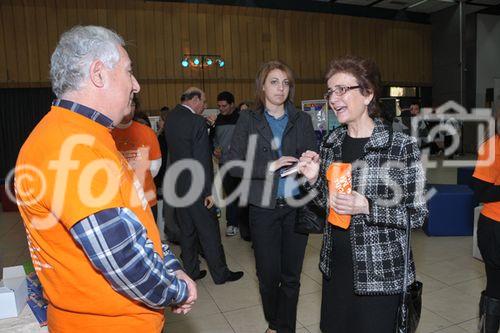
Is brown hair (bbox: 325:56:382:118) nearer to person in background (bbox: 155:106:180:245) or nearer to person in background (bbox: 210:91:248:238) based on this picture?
person in background (bbox: 155:106:180:245)

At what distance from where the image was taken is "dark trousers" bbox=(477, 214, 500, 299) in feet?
6.77

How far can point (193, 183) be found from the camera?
3479 mm

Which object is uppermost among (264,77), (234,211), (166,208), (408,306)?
(264,77)

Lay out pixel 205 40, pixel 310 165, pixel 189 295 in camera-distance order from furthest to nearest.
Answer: pixel 205 40, pixel 310 165, pixel 189 295

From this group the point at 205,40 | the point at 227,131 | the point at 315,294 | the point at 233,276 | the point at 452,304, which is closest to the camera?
the point at 452,304

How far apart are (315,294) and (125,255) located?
263 centimetres

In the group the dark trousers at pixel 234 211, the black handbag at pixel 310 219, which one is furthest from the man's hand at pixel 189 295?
the dark trousers at pixel 234 211

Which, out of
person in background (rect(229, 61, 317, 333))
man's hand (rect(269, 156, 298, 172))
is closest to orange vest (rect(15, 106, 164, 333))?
man's hand (rect(269, 156, 298, 172))

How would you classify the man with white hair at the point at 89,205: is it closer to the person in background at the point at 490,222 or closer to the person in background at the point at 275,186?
the person in background at the point at 275,186

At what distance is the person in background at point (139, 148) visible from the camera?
3.05 metres

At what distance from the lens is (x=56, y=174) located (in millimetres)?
989

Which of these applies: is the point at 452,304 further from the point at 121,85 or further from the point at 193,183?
the point at 121,85

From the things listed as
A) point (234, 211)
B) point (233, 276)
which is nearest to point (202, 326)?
point (233, 276)

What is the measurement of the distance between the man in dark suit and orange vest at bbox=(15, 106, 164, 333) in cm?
221
